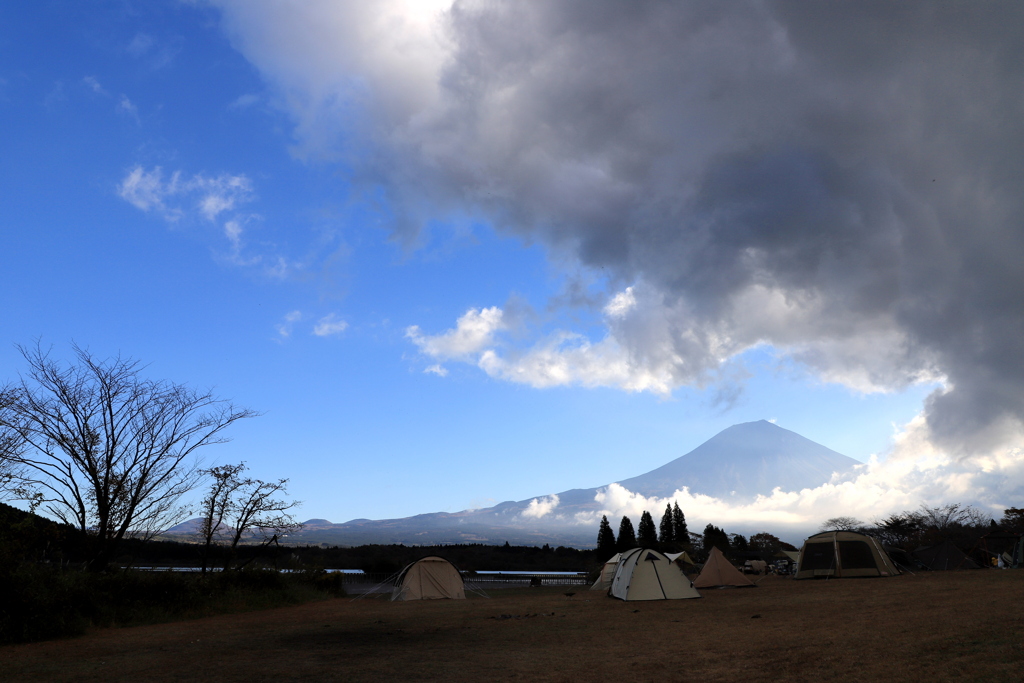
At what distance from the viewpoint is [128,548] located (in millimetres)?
21969

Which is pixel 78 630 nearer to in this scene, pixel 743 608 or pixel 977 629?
pixel 743 608

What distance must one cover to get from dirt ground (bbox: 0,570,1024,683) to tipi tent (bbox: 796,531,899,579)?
304 inches

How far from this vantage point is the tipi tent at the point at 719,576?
75.0ft

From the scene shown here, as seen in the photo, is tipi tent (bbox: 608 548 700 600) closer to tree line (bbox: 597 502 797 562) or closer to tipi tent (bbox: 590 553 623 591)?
tipi tent (bbox: 590 553 623 591)

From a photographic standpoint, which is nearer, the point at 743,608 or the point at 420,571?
the point at 743,608

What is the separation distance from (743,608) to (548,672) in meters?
8.51

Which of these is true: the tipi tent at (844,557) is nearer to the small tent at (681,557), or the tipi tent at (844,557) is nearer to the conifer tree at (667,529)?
the small tent at (681,557)

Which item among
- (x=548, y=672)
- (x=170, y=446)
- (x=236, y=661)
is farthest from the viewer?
(x=170, y=446)

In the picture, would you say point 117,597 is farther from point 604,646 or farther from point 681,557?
point 681,557

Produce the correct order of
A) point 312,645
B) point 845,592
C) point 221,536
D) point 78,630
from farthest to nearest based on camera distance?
point 221,536 → point 845,592 → point 78,630 → point 312,645

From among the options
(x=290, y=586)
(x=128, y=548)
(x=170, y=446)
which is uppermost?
(x=170, y=446)

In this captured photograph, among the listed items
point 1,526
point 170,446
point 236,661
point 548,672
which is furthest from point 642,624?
point 170,446

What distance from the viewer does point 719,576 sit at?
23.2 metres

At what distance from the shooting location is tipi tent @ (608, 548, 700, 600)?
1734 cm
